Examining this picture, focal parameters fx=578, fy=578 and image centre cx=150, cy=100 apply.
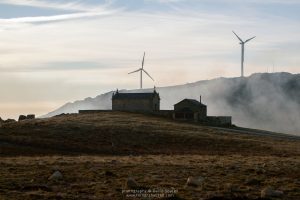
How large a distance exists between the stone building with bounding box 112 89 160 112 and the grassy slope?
3258 cm

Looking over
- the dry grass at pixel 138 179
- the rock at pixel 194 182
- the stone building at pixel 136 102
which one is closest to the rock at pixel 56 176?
the dry grass at pixel 138 179

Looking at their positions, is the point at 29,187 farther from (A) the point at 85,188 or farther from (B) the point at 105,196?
(B) the point at 105,196

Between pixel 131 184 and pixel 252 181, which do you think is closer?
pixel 131 184

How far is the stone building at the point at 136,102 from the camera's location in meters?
115

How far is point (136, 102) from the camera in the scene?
115500 millimetres

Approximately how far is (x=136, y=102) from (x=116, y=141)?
172 ft

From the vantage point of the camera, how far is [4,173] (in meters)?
28.3

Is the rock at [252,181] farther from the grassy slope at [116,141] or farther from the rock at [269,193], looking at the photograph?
the grassy slope at [116,141]

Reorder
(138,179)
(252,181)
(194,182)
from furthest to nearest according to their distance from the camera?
(138,179), (252,181), (194,182)

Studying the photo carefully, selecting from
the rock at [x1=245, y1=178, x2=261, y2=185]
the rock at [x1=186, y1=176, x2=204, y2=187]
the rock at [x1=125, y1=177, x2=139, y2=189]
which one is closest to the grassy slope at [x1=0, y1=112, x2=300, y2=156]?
the rock at [x1=125, y1=177, x2=139, y2=189]

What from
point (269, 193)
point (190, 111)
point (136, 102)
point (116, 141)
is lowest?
point (269, 193)

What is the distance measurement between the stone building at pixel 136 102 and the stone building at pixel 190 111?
6.19m

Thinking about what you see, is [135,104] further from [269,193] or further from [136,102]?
[269,193]

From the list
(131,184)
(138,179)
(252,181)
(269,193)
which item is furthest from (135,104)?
(269,193)
